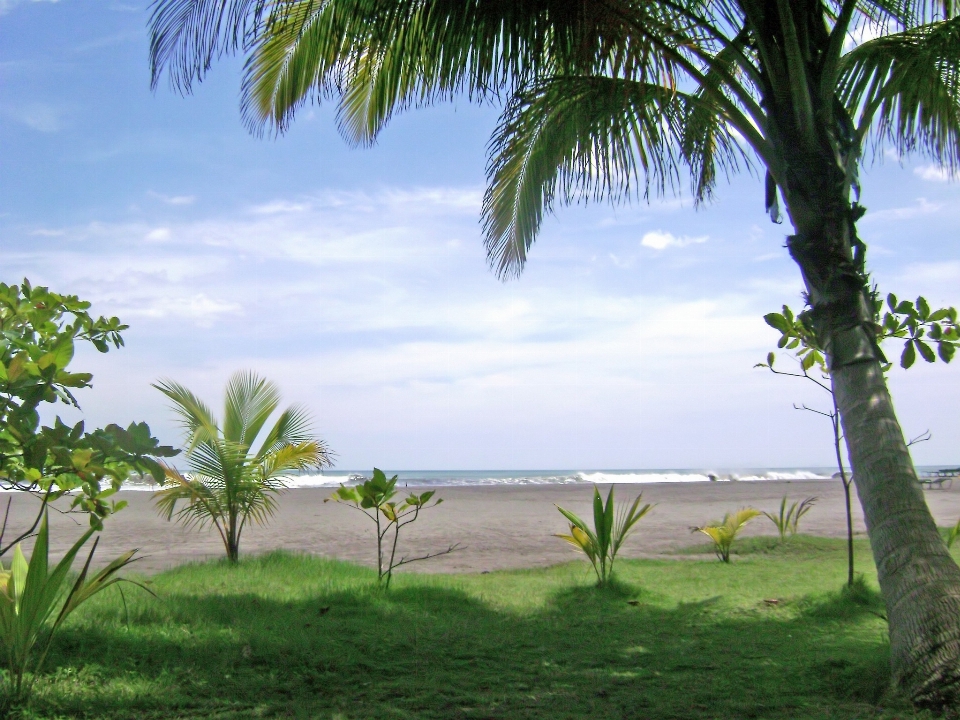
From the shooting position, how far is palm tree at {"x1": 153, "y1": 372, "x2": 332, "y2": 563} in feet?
23.8

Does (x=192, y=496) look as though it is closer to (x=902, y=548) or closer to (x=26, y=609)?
(x=26, y=609)

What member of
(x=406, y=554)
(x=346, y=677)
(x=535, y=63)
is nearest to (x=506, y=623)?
(x=346, y=677)

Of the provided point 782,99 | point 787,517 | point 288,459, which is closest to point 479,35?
point 782,99

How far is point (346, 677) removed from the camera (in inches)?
143

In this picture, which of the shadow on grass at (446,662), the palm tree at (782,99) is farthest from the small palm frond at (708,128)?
the shadow on grass at (446,662)

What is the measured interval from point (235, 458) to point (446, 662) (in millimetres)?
3989

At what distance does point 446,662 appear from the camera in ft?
13.0

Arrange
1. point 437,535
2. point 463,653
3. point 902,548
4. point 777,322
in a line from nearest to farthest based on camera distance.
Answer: point 902,548
point 463,653
point 777,322
point 437,535

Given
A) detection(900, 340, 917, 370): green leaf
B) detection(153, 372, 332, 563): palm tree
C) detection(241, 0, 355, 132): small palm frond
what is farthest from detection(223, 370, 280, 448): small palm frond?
detection(900, 340, 917, 370): green leaf

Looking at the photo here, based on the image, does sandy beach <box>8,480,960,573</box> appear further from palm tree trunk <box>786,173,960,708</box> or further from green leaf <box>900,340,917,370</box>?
palm tree trunk <box>786,173,960,708</box>

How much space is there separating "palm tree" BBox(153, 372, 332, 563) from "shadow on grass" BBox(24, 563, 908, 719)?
2.14 m

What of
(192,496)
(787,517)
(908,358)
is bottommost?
(787,517)

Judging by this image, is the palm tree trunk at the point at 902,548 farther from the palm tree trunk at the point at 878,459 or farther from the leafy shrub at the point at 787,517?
the leafy shrub at the point at 787,517

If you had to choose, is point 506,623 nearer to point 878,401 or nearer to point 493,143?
point 878,401
